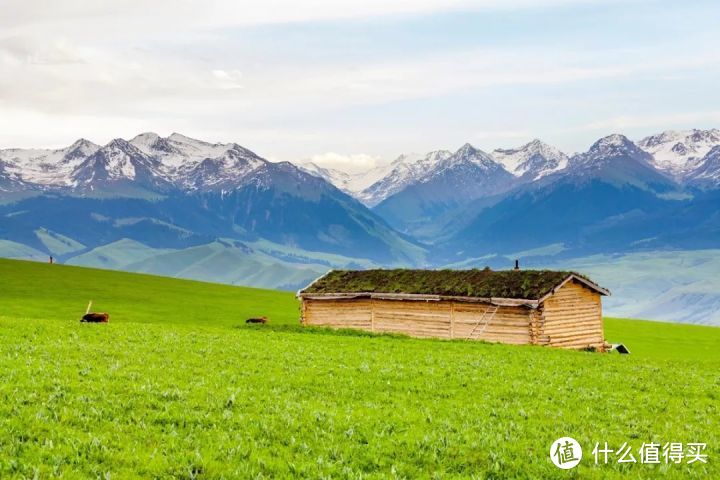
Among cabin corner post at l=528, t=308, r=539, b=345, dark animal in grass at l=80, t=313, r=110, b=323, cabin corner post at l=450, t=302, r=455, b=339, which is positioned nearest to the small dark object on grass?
cabin corner post at l=528, t=308, r=539, b=345

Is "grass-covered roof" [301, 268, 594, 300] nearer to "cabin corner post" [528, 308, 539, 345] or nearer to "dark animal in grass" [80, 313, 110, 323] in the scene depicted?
"cabin corner post" [528, 308, 539, 345]

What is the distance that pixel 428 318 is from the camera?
198ft

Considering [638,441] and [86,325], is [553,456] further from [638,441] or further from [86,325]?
[86,325]

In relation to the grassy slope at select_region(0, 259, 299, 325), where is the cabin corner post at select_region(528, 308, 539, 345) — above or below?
below

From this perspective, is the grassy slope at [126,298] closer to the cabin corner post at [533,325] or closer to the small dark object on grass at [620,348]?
the cabin corner post at [533,325]

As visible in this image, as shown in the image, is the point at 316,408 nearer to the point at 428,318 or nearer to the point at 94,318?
the point at 94,318

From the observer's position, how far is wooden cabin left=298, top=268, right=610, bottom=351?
2190 inches

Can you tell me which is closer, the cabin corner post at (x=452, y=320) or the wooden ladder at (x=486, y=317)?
the wooden ladder at (x=486, y=317)

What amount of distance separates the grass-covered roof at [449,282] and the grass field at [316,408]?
1691 cm

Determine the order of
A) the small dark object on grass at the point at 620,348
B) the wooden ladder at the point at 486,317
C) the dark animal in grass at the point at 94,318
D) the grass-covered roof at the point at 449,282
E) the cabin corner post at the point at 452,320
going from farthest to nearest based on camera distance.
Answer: the small dark object on grass at the point at 620,348 → the cabin corner post at the point at 452,320 → the wooden ladder at the point at 486,317 → the grass-covered roof at the point at 449,282 → the dark animal in grass at the point at 94,318

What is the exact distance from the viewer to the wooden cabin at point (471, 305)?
55.6 meters

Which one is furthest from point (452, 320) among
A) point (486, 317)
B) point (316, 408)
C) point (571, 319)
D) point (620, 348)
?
point (316, 408)

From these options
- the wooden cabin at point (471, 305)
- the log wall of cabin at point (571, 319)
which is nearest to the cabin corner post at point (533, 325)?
the wooden cabin at point (471, 305)

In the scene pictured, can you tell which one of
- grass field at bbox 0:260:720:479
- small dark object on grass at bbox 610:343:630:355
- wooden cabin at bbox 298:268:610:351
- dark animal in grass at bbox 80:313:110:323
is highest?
wooden cabin at bbox 298:268:610:351
